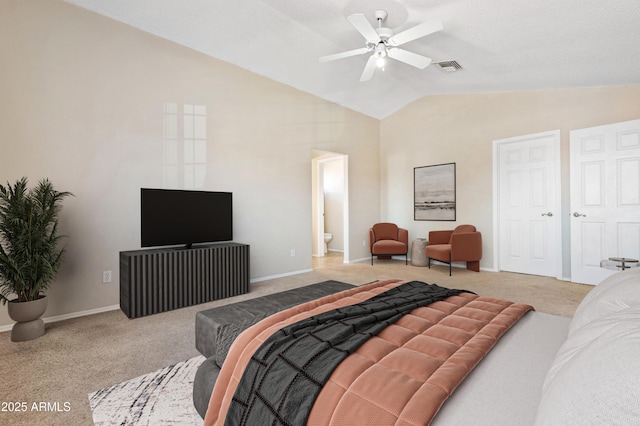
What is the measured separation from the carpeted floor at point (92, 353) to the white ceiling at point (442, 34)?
2.79 meters

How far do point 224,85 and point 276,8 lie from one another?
1.31 meters

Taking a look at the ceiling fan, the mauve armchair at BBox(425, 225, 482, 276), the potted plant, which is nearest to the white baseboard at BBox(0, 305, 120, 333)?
the potted plant

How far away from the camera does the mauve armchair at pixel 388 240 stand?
583cm

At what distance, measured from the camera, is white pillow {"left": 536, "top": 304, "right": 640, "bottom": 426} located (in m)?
0.47

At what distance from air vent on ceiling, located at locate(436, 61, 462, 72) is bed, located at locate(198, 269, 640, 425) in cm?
370

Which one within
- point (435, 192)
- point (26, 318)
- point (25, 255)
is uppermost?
point (435, 192)

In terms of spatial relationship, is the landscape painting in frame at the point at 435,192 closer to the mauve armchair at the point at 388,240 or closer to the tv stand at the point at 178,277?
the mauve armchair at the point at 388,240

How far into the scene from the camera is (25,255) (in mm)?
2582

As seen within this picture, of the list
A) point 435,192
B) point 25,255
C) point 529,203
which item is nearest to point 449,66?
point 435,192

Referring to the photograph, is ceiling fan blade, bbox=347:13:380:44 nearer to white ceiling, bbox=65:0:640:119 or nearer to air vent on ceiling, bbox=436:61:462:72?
white ceiling, bbox=65:0:640:119

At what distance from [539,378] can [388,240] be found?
5245mm

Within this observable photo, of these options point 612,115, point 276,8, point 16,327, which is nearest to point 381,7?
point 276,8

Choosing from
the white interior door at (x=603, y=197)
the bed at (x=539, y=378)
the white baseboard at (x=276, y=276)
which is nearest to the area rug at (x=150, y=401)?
the bed at (x=539, y=378)

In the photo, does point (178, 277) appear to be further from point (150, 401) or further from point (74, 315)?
point (150, 401)
